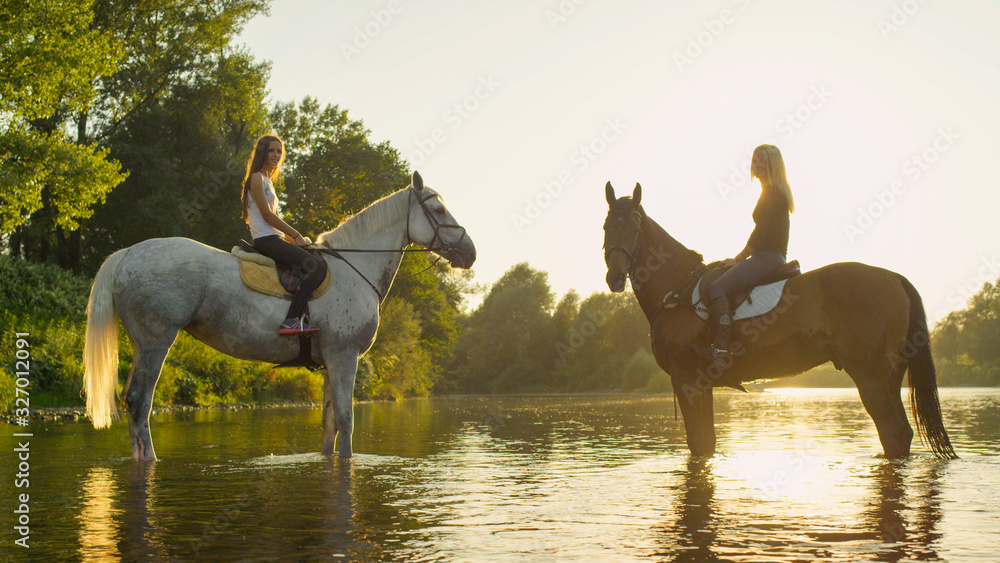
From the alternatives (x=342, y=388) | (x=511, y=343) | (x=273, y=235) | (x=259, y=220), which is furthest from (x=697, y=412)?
(x=511, y=343)

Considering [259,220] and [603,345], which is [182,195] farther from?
[603,345]

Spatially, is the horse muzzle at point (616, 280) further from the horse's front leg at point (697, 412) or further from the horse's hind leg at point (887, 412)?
the horse's hind leg at point (887, 412)

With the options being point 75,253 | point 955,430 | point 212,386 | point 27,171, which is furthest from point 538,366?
point 955,430

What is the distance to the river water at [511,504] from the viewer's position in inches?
185

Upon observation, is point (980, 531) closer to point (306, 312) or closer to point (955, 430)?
point (306, 312)

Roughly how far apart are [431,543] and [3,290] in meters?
25.7

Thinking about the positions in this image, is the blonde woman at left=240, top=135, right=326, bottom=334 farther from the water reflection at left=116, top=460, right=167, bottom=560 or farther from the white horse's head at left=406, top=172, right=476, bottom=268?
the water reflection at left=116, top=460, right=167, bottom=560

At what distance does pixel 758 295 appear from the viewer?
8492 millimetres

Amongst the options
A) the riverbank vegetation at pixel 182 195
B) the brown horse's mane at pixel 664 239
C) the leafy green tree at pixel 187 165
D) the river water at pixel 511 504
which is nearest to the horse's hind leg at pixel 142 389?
the river water at pixel 511 504

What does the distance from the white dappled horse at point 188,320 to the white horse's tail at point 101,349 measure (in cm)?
1

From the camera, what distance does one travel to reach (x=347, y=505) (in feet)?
20.6

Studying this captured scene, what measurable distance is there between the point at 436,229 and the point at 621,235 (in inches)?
96.1

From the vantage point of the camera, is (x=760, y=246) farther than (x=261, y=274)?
No

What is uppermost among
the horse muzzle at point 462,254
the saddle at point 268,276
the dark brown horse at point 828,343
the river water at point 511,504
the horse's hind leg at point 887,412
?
the horse muzzle at point 462,254
